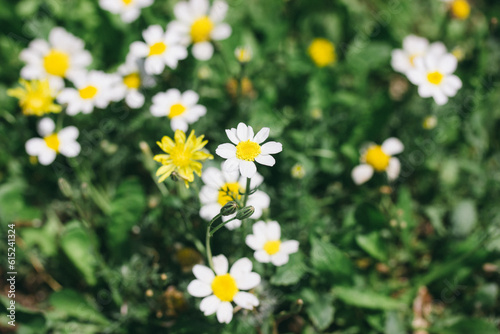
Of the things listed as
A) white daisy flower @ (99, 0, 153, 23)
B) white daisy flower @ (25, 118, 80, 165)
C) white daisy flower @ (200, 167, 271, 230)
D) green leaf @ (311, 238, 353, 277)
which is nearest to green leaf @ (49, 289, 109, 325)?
white daisy flower @ (25, 118, 80, 165)

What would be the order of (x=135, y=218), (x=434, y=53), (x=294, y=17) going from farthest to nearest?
(x=294, y=17), (x=434, y=53), (x=135, y=218)

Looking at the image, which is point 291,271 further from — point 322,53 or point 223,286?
point 322,53

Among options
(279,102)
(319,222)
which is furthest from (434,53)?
(319,222)

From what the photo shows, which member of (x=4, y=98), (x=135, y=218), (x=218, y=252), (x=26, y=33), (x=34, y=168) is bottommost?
(x=218, y=252)

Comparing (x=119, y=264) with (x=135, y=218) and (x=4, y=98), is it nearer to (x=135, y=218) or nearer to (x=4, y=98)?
(x=135, y=218)

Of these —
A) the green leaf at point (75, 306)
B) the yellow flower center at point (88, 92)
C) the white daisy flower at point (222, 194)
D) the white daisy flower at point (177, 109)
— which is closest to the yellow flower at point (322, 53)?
the white daisy flower at point (177, 109)

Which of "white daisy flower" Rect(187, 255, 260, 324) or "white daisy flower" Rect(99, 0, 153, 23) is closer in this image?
"white daisy flower" Rect(187, 255, 260, 324)

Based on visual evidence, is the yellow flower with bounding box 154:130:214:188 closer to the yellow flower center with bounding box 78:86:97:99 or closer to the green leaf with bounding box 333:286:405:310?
the yellow flower center with bounding box 78:86:97:99
